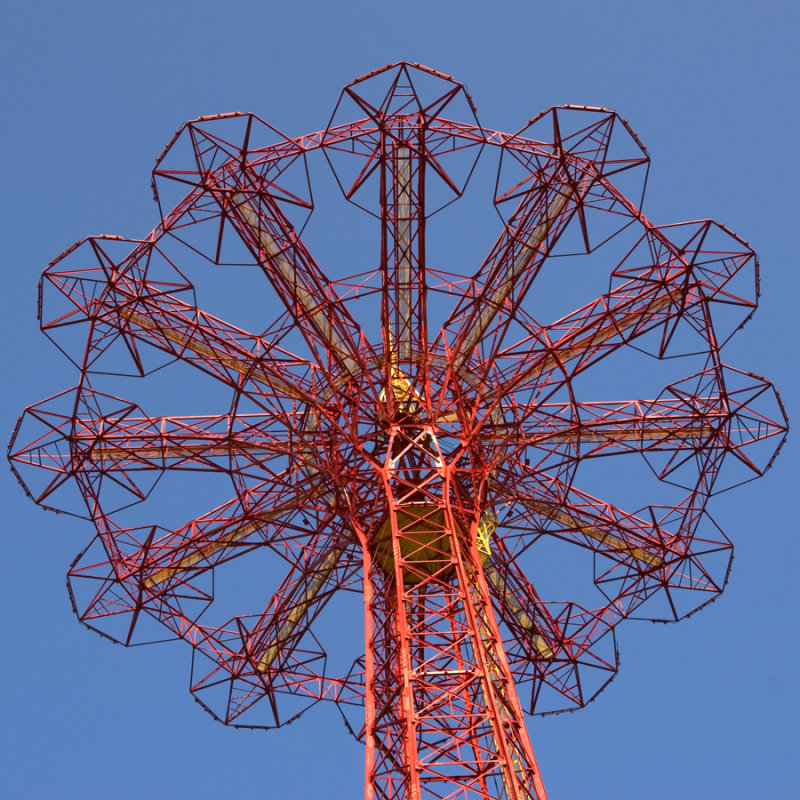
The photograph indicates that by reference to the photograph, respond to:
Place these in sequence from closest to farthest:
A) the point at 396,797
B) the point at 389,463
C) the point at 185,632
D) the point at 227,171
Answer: the point at 396,797
the point at 227,171
the point at 389,463
the point at 185,632

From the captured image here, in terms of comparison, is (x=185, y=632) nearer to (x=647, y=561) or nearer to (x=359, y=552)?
(x=359, y=552)

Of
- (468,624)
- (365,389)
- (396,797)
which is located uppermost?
(365,389)

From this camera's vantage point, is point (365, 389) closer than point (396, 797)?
No

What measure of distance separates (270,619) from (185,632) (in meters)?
2.77

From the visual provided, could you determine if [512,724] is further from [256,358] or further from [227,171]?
[227,171]

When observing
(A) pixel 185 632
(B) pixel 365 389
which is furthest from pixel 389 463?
(A) pixel 185 632

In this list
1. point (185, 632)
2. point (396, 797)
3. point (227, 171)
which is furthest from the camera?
point (185, 632)

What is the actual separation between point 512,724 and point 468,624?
294 centimetres

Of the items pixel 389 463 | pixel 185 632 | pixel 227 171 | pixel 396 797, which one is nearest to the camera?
pixel 396 797

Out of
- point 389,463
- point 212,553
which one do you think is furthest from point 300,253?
point 212,553

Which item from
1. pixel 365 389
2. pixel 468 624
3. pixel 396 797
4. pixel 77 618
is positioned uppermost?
pixel 365 389

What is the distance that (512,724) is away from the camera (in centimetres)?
3825

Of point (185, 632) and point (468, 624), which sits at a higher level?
point (185, 632)

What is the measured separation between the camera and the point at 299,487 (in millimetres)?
45188
